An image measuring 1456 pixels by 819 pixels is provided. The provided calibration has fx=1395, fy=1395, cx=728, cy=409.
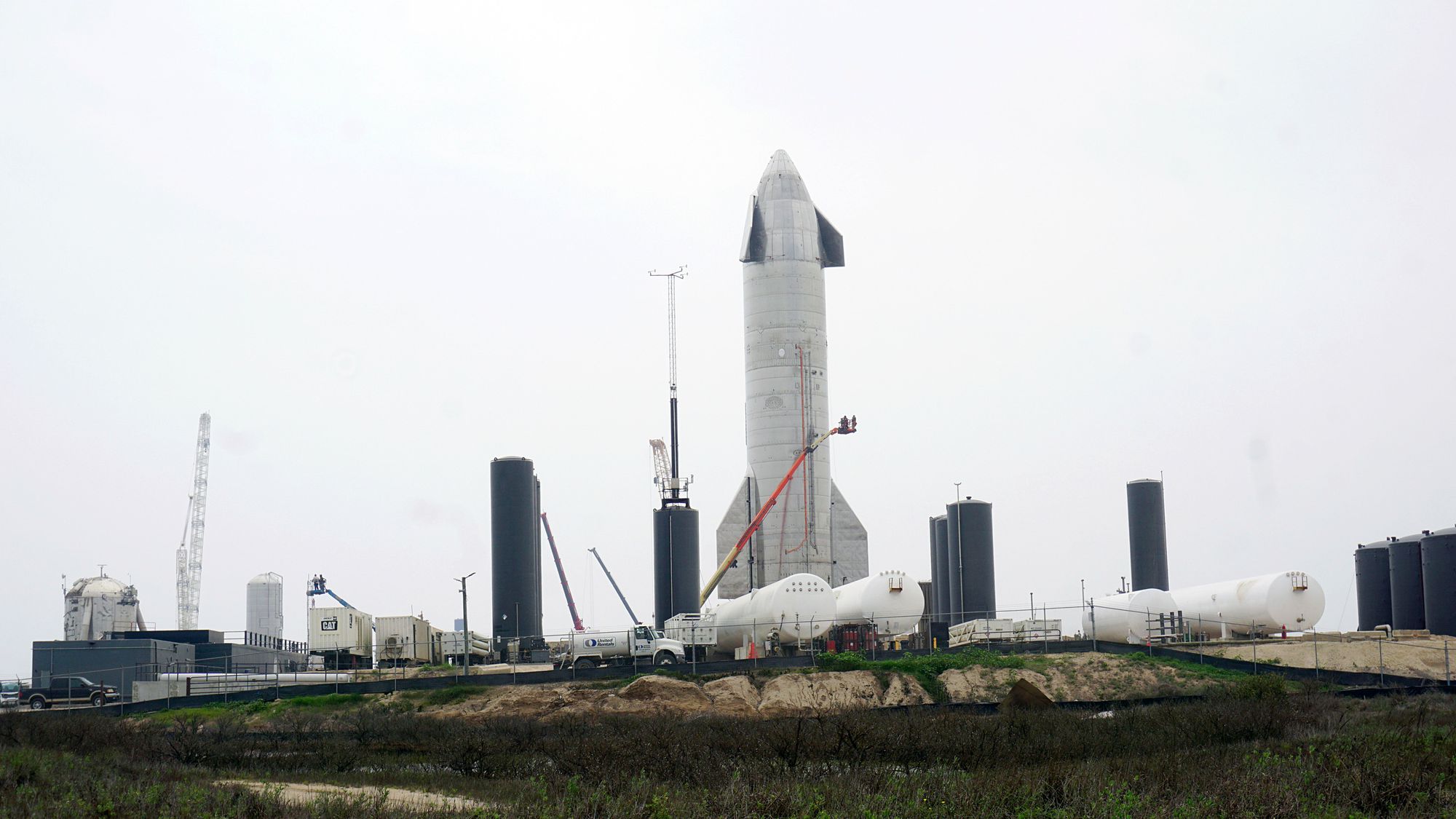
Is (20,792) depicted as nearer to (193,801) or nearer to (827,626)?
(193,801)

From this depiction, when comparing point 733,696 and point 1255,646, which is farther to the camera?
point 1255,646

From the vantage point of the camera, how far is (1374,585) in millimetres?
59125

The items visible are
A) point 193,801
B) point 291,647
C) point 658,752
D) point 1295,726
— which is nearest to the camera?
point 193,801

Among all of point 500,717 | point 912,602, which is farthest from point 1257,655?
point 500,717

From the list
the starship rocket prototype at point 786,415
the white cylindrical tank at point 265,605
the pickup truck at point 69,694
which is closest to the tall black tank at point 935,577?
the starship rocket prototype at point 786,415

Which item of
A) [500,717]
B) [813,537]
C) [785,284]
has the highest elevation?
[785,284]

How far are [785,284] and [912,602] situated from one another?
54.4 feet

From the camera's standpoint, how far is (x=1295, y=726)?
1153 inches

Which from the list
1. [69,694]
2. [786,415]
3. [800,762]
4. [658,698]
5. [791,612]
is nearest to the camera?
[800,762]

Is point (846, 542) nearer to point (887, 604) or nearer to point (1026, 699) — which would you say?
point (887, 604)

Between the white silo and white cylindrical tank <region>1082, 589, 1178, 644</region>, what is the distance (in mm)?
48216

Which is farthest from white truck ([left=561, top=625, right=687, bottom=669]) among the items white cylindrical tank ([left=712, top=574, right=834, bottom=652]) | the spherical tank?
the spherical tank

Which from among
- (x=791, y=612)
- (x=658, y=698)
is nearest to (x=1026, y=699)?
(x=658, y=698)

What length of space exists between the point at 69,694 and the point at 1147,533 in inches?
1698
